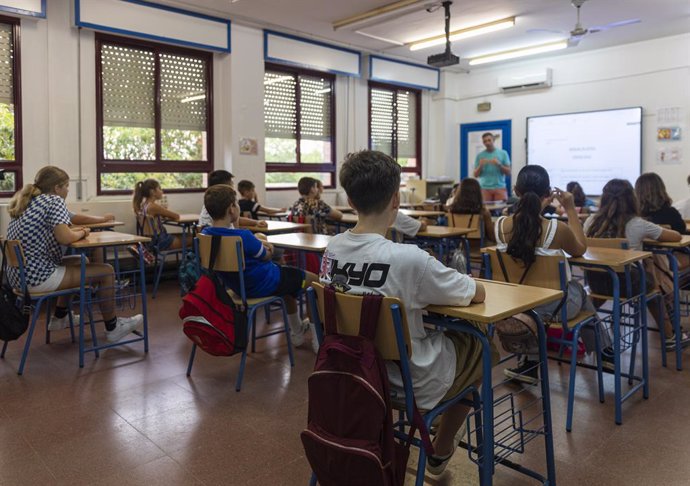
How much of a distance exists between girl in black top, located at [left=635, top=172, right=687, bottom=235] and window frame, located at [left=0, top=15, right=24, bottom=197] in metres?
5.50

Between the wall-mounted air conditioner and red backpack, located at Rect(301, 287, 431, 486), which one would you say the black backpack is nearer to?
red backpack, located at Rect(301, 287, 431, 486)

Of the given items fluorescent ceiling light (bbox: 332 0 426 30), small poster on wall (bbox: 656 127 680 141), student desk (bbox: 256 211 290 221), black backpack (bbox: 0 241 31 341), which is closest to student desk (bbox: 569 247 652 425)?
black backpack (bbox: 0 241 31 341)

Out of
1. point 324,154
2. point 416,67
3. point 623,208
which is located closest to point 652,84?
point 416,67

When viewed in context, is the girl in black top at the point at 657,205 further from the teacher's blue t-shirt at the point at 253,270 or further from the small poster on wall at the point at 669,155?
the small poster on wall at the point at 669,155

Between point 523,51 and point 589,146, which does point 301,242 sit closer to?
point 523,51

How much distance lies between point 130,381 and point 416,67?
7763 millimetres

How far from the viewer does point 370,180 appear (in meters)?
1.71

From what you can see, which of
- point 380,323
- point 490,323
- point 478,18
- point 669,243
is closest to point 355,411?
point 380,323

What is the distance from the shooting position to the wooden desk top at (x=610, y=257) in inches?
102

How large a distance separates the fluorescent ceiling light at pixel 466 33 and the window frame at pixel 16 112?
16.0 ft

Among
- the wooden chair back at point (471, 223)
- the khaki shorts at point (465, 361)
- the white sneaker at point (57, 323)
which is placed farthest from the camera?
the wooden chair back at point (471, 223)

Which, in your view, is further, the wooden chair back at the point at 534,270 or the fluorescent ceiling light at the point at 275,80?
the fluorescent ceiling light at the point at 275,80

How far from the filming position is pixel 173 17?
6.53 m

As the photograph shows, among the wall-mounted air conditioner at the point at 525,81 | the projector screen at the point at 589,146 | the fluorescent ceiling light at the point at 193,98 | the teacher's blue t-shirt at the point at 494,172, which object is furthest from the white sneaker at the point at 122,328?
the wall-mounted air conditioner at the point at 525,81
